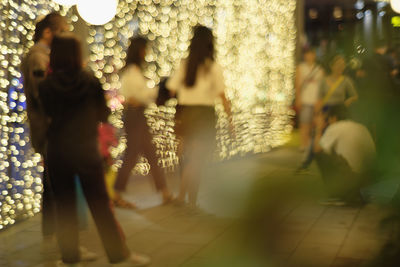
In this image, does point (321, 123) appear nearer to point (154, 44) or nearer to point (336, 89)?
point (336, 89)

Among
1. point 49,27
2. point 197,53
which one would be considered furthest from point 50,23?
point 197,53

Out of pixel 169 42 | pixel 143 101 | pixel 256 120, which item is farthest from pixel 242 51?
pixel 143 101

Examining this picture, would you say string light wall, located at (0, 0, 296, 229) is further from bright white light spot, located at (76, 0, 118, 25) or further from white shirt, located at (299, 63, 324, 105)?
white shirt, located at (299, 63, 324, 105)

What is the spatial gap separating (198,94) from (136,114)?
0.80m

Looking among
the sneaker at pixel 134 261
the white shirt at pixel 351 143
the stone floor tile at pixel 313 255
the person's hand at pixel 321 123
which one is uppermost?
the person's hand at pixel 321 123

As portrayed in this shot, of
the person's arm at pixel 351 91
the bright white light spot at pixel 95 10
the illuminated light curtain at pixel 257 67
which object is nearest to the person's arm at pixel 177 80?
the bright white light spot at pixel 95 10

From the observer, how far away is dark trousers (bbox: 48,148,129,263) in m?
4.27

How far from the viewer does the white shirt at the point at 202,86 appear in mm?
6109

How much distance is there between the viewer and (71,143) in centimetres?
422

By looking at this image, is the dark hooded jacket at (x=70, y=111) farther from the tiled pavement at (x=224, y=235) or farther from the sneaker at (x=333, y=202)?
the sneaker at (x=333, y=202)

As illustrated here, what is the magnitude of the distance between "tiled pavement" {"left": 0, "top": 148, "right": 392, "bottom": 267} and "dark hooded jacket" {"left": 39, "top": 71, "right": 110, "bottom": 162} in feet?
3.34

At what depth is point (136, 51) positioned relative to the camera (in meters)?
6.34

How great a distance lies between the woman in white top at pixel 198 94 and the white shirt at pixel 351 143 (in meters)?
1.35

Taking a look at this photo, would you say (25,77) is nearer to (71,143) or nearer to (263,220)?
(71,143)
